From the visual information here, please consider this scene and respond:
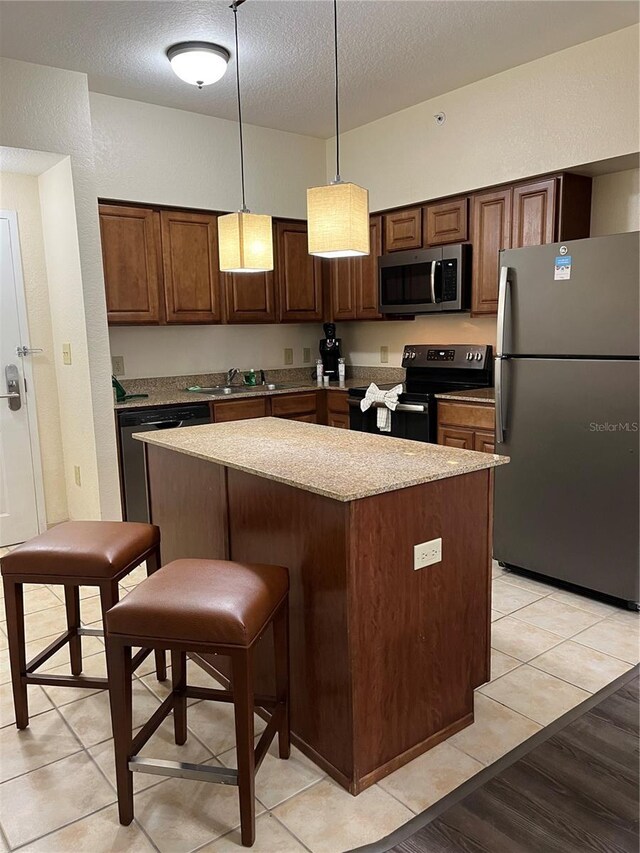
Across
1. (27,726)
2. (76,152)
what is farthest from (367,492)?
(76,152)

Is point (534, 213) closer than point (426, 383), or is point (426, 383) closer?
point (534, 213)

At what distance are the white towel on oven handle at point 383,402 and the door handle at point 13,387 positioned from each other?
2.21 m

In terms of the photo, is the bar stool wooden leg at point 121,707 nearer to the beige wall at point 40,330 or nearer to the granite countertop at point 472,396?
the granite countertop at point 472,396

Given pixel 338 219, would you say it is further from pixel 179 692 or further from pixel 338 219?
pixel 179 692

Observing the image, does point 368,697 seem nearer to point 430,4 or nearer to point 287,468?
point 287,468

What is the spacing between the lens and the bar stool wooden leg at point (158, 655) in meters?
2.37

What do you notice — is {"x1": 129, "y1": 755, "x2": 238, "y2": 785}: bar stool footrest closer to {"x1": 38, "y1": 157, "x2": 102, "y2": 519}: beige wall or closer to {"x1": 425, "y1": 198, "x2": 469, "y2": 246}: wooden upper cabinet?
{"x1": 38, "y1": 157, "x2": 102, "y2": 519}: beige wall

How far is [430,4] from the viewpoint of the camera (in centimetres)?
285

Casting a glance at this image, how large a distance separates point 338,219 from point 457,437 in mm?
2075

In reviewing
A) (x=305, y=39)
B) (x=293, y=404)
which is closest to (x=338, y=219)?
(x=305, y=39)

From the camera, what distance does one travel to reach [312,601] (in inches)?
74.7

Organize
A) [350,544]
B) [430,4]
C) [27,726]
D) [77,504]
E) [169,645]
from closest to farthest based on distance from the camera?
[169,645]
[350,544]
[27,726]
[430,4]
[77,504]

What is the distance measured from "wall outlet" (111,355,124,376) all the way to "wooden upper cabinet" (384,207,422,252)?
80.2 inches

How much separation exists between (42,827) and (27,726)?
1.69 feet
